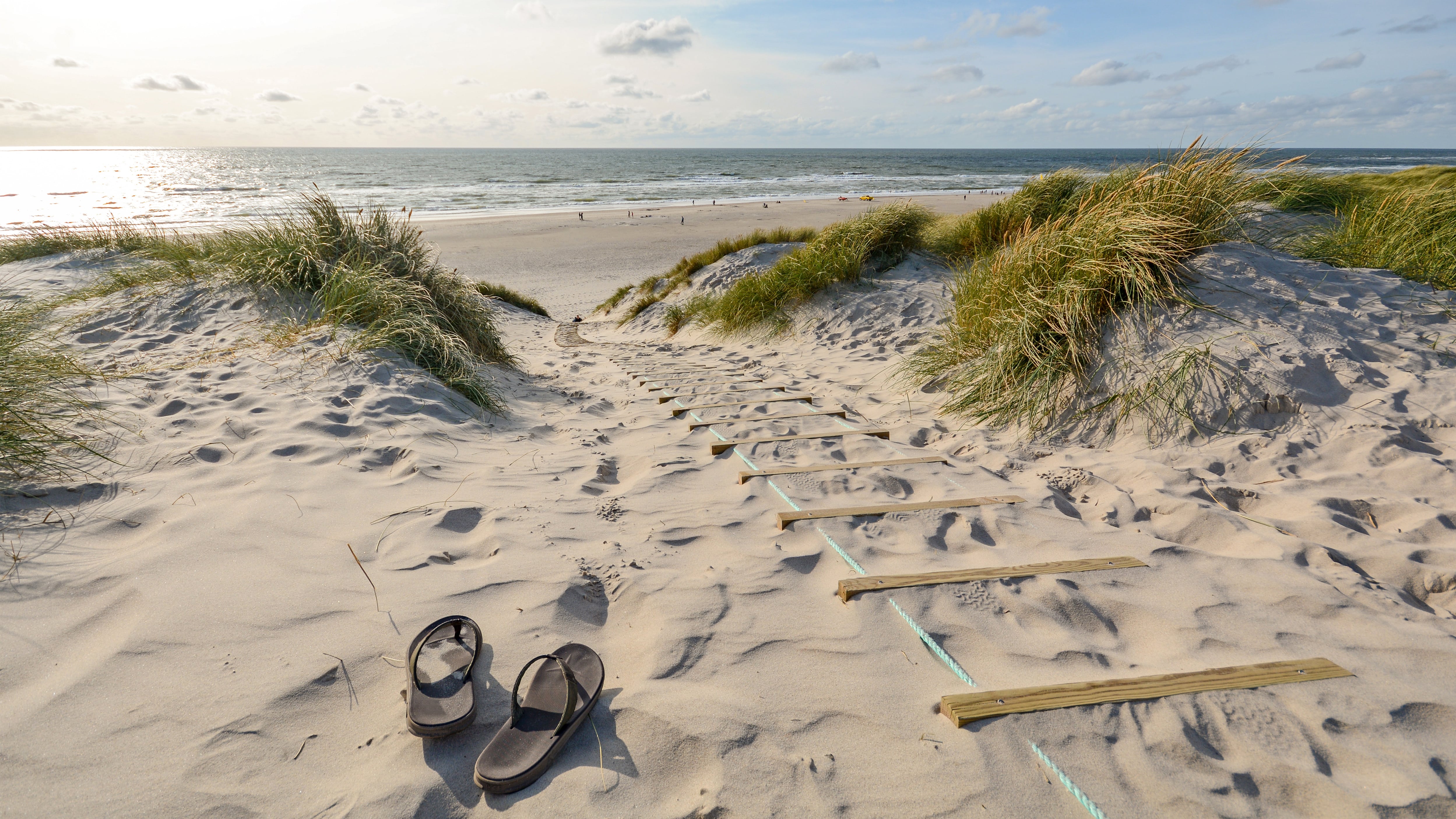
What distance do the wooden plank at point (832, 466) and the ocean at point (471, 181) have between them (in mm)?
5043

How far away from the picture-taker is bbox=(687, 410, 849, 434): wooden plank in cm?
437

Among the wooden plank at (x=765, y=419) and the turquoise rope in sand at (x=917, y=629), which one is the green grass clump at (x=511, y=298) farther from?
the turquoise rope in sand at (x=917, y=629)

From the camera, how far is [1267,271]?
4645mm

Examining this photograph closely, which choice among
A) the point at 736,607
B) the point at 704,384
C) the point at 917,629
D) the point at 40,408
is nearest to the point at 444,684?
the point at 736,607

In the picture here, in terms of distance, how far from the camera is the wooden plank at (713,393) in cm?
531

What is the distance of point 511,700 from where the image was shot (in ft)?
5.78

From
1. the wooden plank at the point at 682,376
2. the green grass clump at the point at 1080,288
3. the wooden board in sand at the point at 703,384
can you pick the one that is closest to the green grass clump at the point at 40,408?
the wooden board in sand at the point at 703,384

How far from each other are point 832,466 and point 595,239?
21.2 metres

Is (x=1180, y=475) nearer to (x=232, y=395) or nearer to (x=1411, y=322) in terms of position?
(x=1411, y=322)

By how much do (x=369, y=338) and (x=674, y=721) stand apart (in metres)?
4.32

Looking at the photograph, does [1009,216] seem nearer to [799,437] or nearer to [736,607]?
[799,437]

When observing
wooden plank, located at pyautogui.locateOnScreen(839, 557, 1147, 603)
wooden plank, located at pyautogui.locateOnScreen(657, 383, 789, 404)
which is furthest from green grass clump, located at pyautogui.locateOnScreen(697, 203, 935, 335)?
wooden plank, located at pyautogui.locateOnScreen(839, 557, 1147, 603)

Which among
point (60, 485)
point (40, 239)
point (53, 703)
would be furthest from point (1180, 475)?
point (40, 239)

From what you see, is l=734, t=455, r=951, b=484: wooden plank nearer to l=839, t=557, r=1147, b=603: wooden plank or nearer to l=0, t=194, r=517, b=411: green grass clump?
l=839, t=557, r=1147, b=603: wooden plank
